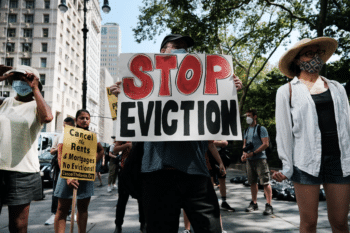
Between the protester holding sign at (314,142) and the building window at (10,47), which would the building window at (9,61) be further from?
the protester holding sign at (314,142)

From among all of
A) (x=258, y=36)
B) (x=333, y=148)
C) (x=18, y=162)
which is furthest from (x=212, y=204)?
(x=258, y=36)

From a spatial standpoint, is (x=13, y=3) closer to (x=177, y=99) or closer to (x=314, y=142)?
(x=177, y=99)

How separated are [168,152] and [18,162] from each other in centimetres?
157

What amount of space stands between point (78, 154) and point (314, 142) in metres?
2.92

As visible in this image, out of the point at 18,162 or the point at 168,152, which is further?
the point at 18,162

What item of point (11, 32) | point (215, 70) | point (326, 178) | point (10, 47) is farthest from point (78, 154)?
point (11, 32)

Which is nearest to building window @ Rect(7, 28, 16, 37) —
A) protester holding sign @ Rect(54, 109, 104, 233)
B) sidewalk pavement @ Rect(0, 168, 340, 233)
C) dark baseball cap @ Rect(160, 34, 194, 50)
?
sidewalk pavement @ Rect(0, 168, 340, 233)

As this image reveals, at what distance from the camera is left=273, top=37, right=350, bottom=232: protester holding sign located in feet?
7.27

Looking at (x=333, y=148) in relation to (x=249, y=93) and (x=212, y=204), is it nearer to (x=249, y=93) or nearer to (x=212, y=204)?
(x=212, y=204)

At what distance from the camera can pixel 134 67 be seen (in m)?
2.33

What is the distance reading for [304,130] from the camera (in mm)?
2342

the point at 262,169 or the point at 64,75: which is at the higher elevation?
the point at 64,75

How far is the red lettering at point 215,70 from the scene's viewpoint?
7.59ft

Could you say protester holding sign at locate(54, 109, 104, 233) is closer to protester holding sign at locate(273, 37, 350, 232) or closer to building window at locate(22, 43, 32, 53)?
protester holding sign at locate(273, 37, 350, 232)
